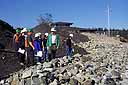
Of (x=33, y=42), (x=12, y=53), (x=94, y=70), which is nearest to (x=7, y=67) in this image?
(x=33, y=42)

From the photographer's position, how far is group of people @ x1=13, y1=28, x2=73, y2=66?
60.8 feet

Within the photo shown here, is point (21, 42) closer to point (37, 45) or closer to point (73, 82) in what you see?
point (37, 45)

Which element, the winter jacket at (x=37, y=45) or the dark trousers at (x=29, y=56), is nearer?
the dark trousers at (x=29, y=56)

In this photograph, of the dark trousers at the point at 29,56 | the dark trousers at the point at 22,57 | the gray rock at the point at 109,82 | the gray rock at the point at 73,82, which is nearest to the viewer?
the gray rock at the point at 73,82

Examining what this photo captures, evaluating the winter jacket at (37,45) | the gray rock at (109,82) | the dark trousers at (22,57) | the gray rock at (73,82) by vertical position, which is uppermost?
the winter jacket at (37,45)

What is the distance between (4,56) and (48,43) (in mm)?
4053

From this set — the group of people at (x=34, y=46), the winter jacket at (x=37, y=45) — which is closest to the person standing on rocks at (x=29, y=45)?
the group of people at (x=34, y=46)

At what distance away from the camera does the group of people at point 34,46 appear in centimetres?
1853

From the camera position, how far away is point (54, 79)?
15.3 m

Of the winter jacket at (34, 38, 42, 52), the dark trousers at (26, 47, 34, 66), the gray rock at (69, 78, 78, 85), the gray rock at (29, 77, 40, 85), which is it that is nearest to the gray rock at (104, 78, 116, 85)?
the gray rock at (69, 78, 78, 85)

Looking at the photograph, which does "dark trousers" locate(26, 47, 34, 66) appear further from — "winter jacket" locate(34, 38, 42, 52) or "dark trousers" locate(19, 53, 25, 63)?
"winter jacket" locate(34, 38, 42, 52)

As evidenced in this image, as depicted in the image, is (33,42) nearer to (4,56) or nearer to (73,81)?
(4,56)

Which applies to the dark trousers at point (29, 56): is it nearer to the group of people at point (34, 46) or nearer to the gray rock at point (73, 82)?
the group of people at point (34, 46)

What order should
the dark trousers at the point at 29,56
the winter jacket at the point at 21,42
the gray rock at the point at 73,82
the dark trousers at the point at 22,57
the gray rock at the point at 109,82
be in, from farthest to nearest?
the dark trousers at the point at 22,57 < the dark trousers at the point at 29,56 < the winter jacket at the point at 21,42 < the gray rock at the point at 109,82 < the gray rock at the point at 73,82
